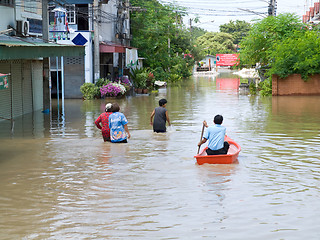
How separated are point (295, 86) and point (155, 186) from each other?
2647 cm

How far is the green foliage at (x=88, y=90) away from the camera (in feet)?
109

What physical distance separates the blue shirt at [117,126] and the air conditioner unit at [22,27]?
31.6 ft

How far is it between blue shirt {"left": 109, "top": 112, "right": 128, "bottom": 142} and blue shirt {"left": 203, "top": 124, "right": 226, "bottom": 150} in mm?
2819

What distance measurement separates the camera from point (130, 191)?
380 inches

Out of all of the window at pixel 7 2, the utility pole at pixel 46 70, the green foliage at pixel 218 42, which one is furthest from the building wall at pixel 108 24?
the green foliage at pixel 218 42

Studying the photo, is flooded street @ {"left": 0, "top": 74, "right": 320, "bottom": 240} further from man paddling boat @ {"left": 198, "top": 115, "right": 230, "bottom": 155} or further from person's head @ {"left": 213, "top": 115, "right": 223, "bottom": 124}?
person's head @ {"left": 213, "top": 115, "right": 223, "bottom": 124}

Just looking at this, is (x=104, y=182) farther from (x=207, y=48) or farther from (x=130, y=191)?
(x=207, y=48)

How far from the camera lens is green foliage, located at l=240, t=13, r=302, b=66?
36812 mm

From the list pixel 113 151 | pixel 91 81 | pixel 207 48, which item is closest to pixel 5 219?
pixel 113 151

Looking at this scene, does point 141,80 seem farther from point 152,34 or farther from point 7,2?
point 7,2

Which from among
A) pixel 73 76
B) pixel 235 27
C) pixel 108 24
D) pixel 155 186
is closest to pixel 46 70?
pixel 73 76

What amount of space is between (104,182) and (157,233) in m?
3.27

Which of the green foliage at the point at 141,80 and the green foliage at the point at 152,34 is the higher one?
the green foliage at the point at 152,34

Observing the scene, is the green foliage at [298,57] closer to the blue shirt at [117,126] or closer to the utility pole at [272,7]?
the utility pole at [272,7]
